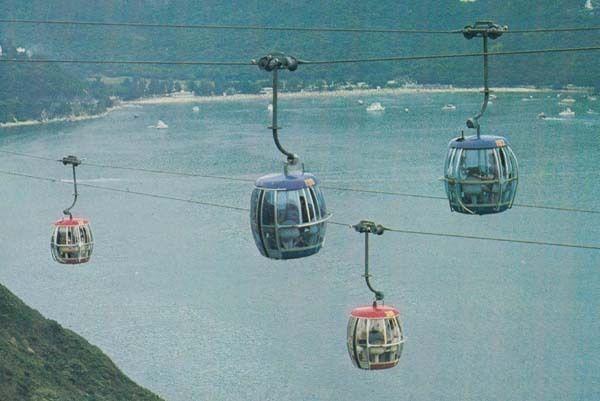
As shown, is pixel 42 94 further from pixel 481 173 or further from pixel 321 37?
pixel 481 173

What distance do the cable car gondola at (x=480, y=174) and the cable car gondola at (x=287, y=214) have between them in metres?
1.77

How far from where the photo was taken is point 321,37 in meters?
131

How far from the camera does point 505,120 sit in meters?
87.5

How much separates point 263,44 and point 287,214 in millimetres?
128245

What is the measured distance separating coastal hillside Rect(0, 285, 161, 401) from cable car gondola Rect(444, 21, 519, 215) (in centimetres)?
1920

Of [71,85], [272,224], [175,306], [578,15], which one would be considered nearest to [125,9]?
[71,85]

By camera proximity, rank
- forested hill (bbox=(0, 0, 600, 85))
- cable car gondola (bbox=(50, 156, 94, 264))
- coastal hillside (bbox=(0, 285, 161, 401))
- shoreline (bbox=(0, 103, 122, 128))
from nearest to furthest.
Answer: cable car gondola (bbox=(50, 156, 94, 264)) → coastal hillside (bbox=(0, 285, 161, 401)) → shoreline (bbox=(0, 103, 122, 128)) → forested hill (bbox=(0, 0, 600, 85))

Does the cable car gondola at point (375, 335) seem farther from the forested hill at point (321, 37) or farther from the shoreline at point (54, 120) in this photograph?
the shoreline at point (54, 120)

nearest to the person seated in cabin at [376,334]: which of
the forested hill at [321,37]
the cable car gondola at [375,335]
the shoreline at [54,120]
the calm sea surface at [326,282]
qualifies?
the cable car gondola at [375,335]

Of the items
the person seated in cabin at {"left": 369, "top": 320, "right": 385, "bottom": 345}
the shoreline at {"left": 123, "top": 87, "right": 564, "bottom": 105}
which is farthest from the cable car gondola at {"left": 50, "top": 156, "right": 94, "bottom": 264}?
the shoreline at {"left": 123, "top": 87, "right": 564, "bottom": 105}

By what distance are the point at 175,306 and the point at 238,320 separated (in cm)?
340

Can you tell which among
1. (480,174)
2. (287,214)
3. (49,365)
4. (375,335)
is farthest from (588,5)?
(287,214)

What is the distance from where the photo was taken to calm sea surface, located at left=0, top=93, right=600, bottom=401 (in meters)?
32.9

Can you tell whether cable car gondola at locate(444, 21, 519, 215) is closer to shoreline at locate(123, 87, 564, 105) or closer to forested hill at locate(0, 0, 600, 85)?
forested hill at locate(0, 0, 600, 85)
